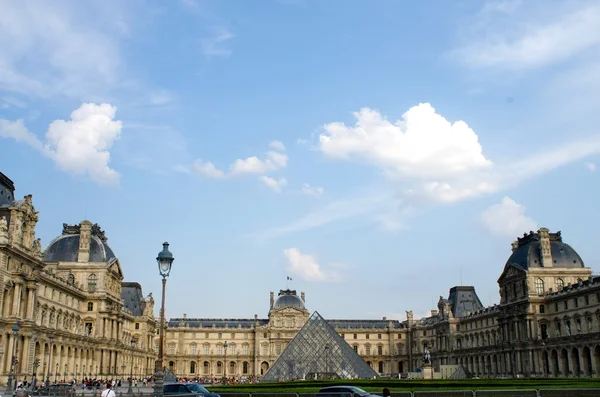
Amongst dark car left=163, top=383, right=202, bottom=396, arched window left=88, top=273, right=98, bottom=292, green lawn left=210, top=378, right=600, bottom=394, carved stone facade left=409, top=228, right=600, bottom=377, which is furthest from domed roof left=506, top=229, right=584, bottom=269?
dark car left=163, top=383, right=202, bottom=396

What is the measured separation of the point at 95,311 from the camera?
61.9 m

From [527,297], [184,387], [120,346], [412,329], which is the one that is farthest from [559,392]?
[412,329]

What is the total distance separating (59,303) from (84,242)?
10524 mm

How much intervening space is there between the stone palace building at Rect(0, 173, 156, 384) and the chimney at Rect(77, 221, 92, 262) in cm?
10

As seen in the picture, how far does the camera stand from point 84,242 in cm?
6294

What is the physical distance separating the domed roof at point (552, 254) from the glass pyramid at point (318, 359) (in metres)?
22.8

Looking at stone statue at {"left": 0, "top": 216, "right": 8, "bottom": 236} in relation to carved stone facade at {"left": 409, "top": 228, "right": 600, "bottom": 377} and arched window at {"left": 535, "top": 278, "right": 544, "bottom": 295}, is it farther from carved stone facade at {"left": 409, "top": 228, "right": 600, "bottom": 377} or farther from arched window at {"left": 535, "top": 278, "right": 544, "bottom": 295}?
arched window at {"left": 535, "top": 278, "right": 544, "bottom": 295}

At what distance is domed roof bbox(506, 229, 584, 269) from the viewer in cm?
6538

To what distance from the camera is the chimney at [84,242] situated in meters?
62.8

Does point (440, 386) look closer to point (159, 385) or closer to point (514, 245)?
point (159, 385)

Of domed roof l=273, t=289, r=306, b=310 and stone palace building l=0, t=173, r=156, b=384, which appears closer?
stone palace building l=0, t=173, r=156, b=384

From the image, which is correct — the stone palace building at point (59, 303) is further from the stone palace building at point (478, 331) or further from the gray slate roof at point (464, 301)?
the gray slate roof at point (464, 301)

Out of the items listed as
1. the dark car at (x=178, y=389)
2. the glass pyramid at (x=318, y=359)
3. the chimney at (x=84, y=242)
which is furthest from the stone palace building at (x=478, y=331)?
the dark car at (x=178, y=389)

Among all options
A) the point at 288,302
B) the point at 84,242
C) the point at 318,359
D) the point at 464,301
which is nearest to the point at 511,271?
the point at 318,359
